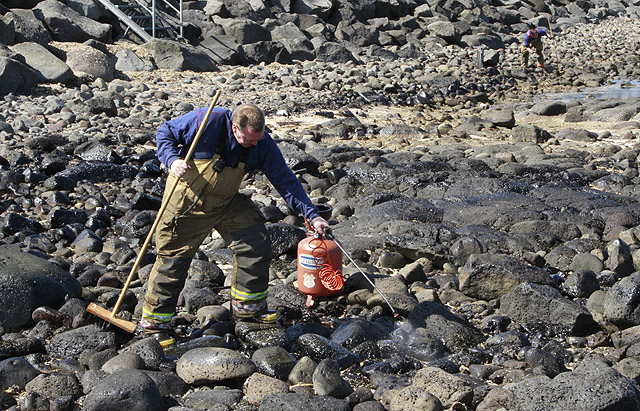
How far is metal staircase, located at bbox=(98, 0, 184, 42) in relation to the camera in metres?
22.3

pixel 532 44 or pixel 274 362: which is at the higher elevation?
pixel 274 362

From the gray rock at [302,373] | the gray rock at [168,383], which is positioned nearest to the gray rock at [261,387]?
Answer: the gray rock at [302,373]

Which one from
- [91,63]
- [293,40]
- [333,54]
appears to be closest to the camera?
[91,63]

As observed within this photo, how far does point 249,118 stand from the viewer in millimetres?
5078

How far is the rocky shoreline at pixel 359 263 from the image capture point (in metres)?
4.79

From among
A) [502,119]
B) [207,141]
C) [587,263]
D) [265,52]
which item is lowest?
[265,52]

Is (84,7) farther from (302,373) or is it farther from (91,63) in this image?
(302,373)

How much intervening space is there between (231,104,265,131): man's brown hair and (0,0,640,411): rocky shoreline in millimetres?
1508

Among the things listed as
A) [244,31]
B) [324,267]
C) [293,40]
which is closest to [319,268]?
[324,267]

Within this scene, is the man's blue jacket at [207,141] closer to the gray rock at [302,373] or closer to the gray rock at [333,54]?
the gray rock at [302,373]

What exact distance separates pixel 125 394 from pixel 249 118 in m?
1.93

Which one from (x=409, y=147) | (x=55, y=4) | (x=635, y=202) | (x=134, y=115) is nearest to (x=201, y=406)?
(x=635, y=202)

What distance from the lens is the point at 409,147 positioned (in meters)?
13.6

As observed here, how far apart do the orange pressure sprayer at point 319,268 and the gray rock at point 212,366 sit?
4.82 ft
